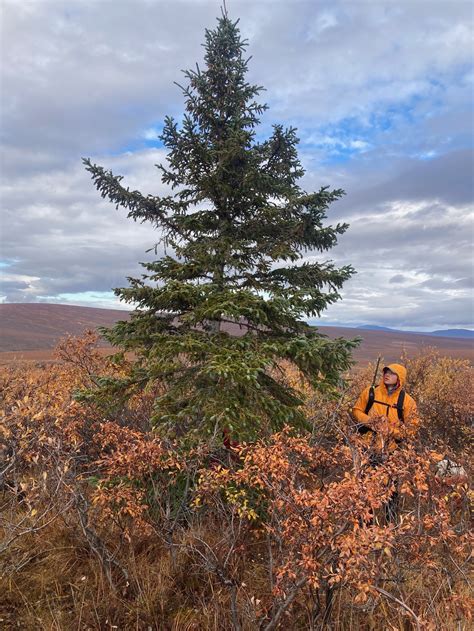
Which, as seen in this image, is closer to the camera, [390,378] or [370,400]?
[390,378]

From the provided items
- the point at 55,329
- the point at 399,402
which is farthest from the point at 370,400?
the point at 55,329

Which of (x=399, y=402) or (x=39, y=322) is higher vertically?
(x=399, y=402)

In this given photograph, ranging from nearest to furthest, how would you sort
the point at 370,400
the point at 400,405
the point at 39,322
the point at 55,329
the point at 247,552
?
the point at 247,552 < the point at 400,405 < the point at 370,400 < the point at 55,329 < the point at 39,322

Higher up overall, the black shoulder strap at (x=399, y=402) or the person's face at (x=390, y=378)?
the person's face at (x=390, y=378)

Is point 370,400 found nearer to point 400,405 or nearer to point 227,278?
point 400,405

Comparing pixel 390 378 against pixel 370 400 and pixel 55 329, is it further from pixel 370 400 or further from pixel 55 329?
pixel 55 329

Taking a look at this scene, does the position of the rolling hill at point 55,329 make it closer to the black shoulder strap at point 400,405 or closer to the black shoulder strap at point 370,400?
the black shoulder strap at point 370,400

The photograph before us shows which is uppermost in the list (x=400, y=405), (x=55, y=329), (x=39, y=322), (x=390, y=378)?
(x=390, y=378)

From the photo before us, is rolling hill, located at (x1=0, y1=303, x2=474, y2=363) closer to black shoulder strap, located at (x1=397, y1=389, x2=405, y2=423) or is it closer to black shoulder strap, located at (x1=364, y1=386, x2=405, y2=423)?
black shoulder strap, located at (x1=364, y1=386, x2=405, y2=423)

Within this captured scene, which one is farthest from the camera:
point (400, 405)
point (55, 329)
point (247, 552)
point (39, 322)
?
point (39, 322)

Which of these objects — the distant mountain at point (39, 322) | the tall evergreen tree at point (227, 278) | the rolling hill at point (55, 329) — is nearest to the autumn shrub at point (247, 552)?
the tall evergreen tree at point (227, 278)

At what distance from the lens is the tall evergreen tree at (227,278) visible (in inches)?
223

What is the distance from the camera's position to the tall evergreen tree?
5652 millimetres

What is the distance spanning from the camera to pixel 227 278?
6.93m
